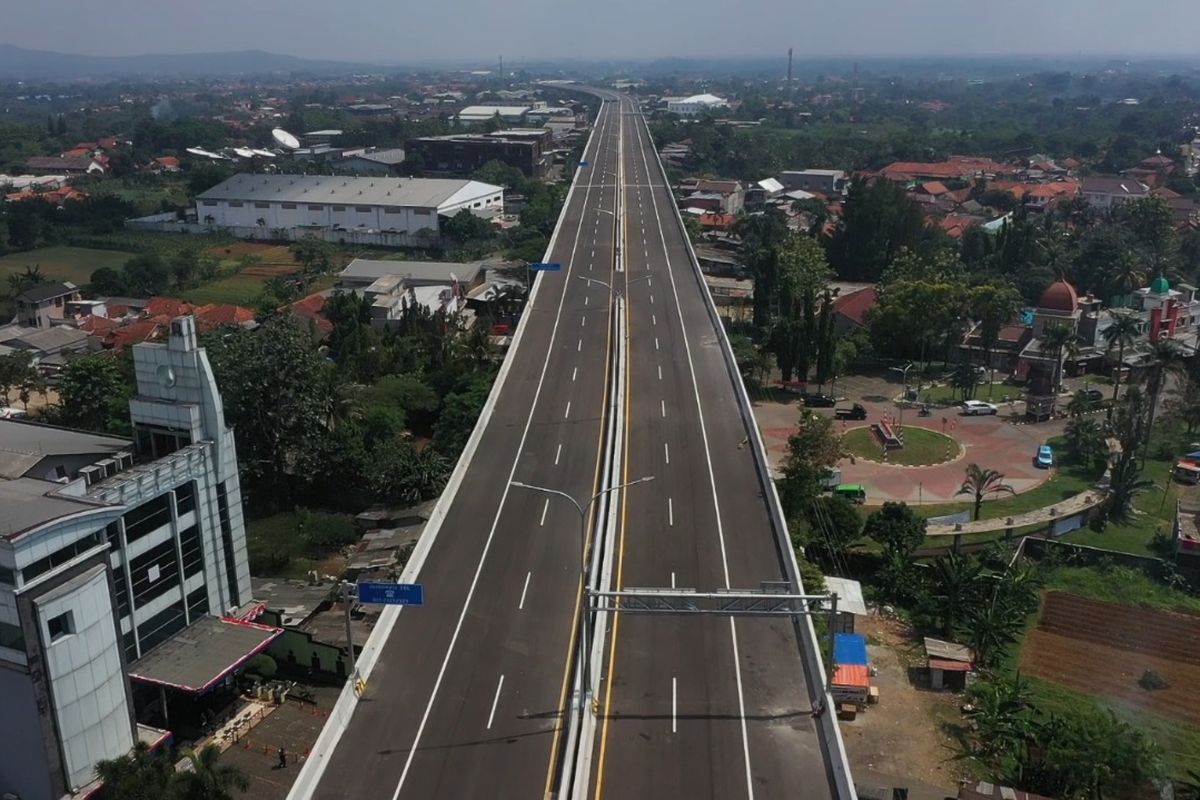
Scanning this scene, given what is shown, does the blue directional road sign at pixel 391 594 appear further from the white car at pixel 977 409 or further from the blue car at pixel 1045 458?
the white car at pixel 977 409

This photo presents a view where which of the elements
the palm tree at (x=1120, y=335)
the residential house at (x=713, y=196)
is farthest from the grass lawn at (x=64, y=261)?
the palm tree at (x=1120, y=335)

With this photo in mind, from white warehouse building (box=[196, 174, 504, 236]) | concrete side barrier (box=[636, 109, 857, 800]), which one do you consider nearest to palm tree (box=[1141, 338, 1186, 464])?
→ concrete side barrier (box=[636, 109, 857, 800])

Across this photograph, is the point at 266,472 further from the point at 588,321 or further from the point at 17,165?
the point at 17,165

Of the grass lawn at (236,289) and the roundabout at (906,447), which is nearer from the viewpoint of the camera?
the roundabout at (906,447)

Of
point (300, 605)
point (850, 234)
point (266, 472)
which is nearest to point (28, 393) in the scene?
point (266, 472)

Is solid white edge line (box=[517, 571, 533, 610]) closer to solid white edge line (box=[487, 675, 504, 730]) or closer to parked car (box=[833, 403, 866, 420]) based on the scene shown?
solid white edge line (box=[487, 675, 504, 730])

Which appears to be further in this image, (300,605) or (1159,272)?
(1159,272)

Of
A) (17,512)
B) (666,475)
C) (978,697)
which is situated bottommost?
(978,697)
